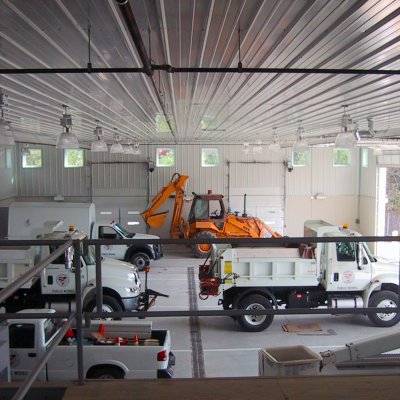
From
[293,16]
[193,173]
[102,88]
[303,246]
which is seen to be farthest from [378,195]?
[293,16]

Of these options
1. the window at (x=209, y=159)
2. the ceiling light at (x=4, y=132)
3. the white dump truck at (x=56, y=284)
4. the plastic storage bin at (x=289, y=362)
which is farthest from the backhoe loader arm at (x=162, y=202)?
the plastic storage bin at (x=289, y=362)

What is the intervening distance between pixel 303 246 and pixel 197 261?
8235mm

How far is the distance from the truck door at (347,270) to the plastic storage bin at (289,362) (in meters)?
4.42

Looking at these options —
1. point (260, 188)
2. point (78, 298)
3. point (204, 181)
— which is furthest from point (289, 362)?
point (260, 188)

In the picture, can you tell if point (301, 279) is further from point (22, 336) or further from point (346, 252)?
point (22, 336)

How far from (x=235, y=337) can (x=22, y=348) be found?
4.82 meters

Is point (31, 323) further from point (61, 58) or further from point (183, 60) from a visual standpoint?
point (183, 60)

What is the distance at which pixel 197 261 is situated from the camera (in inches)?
719

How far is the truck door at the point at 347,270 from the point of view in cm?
1053

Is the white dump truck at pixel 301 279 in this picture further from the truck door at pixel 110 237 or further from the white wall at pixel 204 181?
the white wall at pixel 204 181

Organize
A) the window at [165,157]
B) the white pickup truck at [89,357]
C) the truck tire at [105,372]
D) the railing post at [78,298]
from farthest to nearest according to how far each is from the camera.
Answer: the window at [165,157] → the truck tire at [105,372] → the white pickup truck at [89,357] → the railing post at [78,298]

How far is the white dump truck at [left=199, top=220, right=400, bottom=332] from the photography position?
34.2ft

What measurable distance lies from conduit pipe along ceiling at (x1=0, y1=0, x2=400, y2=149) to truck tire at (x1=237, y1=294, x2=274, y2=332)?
15.1 ft

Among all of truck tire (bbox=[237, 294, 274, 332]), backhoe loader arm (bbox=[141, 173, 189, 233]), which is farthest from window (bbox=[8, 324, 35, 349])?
backhoe loader arm (bbox=[141, 173, 189, 233])
